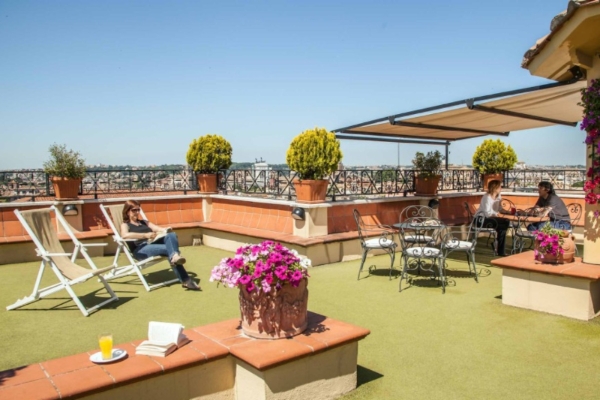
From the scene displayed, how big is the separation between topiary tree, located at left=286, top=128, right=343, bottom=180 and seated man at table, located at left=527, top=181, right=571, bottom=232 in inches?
124

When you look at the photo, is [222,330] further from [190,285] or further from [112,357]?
[190,285]

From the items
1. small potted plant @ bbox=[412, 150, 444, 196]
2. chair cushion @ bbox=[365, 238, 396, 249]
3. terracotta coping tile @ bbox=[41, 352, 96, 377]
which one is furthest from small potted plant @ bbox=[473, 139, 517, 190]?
terracotta coping tile @ bbox=[41, 352, 96, 377]

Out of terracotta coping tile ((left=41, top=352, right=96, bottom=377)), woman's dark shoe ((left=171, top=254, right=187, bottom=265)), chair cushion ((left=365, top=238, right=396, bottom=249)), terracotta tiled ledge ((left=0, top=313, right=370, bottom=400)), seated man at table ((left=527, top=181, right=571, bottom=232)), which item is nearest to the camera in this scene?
terracotta tiled ledge ((left=0, top=313, right=370, bottom=400))

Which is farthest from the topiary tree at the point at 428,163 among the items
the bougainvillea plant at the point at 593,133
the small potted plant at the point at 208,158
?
the bougainvillea plant at the point at 593,133

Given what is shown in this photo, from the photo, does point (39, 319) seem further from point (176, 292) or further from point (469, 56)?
point (469, 56)

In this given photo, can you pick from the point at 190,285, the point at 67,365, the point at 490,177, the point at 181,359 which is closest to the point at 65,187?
the point at 190,285

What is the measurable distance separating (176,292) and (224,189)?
4.10 meters

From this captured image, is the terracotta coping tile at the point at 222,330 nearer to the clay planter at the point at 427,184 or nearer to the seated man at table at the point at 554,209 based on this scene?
the seated man at table at the point at 554,209

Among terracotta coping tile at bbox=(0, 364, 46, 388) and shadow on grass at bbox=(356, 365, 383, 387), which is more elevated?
terracotta coping tile at bbox=(0, 364, 46, 388)

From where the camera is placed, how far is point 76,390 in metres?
2.32

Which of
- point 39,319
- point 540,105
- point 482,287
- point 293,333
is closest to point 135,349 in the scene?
point 293,333

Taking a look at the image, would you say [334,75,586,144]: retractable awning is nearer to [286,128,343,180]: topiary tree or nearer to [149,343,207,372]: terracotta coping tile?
[286,128,343,180]: topiary tree

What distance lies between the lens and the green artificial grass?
3197 mm

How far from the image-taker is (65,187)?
7879mm
